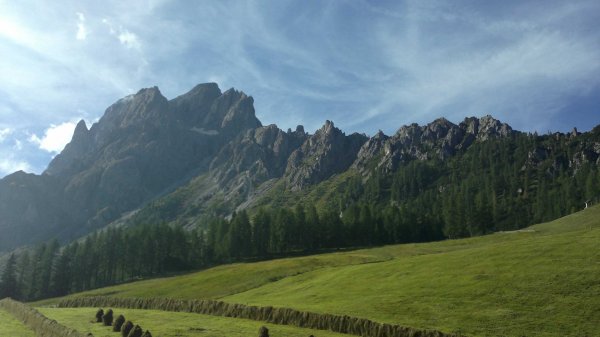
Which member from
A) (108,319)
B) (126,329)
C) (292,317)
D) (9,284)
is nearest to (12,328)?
(108,319)

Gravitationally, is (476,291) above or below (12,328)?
above

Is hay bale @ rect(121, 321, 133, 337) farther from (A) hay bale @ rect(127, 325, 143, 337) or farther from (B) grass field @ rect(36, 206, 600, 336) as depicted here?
(B) grass field @ rect(36, 206, 600, 336)

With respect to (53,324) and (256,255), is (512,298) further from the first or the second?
(256,255)

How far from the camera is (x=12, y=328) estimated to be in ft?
179

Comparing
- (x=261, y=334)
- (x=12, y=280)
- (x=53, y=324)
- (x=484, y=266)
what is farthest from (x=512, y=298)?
(x=12, y=280)

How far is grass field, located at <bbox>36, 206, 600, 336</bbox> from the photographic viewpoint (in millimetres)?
41781

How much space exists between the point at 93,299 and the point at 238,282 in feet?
89.6

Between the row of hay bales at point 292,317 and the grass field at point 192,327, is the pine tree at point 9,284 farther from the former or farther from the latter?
the grass field at point 192,327

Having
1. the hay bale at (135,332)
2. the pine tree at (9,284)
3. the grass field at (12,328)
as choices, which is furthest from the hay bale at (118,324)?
the pine tree at (9,284)

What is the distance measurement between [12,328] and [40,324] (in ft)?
21.1

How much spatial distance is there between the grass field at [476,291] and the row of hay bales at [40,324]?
24.4m

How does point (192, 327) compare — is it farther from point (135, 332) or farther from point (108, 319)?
point (108, 319)

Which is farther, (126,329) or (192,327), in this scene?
(192,327)

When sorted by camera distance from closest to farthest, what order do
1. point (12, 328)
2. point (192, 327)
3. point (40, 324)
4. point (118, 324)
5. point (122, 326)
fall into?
1. point (122, 326)
2. point (192, 327)
3. point (118, 324)
4. point (40, 324)
5. point (12, 328)
